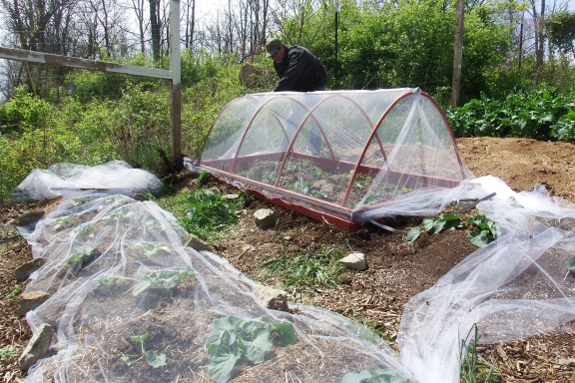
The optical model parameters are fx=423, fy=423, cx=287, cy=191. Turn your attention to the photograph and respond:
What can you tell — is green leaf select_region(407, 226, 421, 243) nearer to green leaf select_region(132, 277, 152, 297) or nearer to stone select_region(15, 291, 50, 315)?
green leaf select_region(132, 277, 152, 297)

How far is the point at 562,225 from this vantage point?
317cm

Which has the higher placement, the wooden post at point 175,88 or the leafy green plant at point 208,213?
the wooden post at point 175,88

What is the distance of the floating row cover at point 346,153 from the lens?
12.6 ft

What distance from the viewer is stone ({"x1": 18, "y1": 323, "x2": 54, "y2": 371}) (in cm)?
210

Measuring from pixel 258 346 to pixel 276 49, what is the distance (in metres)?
5.04

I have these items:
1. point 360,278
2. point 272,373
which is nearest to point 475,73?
point 360,278

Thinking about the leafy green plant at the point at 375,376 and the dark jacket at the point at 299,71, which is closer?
the leafy green plant at the point at 375,376

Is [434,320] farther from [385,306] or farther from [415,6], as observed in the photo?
[415,6]

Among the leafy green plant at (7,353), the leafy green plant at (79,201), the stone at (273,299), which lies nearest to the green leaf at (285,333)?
the stone at (273,299)

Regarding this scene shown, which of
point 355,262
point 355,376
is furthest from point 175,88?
point 355,376

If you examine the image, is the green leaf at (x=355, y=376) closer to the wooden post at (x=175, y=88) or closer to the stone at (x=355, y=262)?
the stone at (x=355, y=262)

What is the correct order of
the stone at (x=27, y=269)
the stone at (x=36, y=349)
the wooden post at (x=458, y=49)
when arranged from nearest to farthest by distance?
the stone at (x=36, y=349) < the stone at (x=27, y=269) < the wooden post at (x=458, y=49)

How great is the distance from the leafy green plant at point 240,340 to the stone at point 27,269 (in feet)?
6.34

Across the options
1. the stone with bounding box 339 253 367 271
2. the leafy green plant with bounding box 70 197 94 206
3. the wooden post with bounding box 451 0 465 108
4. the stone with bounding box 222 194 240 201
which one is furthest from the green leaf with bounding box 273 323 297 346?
the wooden post with bounding box 451 0 465 108
